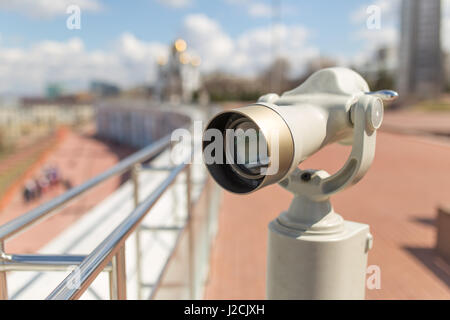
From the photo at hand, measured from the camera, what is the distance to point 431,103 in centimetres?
3838

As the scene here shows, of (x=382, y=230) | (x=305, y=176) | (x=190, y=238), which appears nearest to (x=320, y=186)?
(x=305, y=176)

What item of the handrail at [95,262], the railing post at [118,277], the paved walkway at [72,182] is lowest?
the paved walkway at [72,182]

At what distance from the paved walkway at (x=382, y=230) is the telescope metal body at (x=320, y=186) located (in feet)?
4.14

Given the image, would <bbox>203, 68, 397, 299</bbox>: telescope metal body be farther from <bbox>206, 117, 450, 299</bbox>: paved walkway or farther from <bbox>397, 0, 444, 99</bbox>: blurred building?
<bbox>397, 0, 444, 99</bbox>: blurred building

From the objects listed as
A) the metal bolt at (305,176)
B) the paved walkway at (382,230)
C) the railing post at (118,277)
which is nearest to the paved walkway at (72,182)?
the railing post at (118,277)

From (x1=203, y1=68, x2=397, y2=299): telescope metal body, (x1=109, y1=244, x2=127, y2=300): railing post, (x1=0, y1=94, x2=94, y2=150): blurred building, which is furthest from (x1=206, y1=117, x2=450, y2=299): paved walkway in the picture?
(x1=0, y1=94, x2=94, y2=150): blurred building

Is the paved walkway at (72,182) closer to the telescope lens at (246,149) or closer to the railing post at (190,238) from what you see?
the telescope lens at (246,149)

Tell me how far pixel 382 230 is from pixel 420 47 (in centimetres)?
5575

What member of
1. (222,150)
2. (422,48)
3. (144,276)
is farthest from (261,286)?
(422,48)

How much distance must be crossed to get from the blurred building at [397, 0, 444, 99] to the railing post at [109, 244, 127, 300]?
180 feet

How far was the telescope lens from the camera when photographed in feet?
3.87

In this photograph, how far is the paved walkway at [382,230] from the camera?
2.98m

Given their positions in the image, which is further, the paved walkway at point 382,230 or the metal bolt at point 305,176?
the paved walkway at point 382,230

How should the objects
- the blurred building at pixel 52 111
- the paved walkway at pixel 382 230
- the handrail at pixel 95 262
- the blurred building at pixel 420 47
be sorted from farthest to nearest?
the blurred building at pixel 52 111 < the blurred building at pixel 420 47 < the paved walkway at pixel 382 230 < the handrail at pixel 95 262
